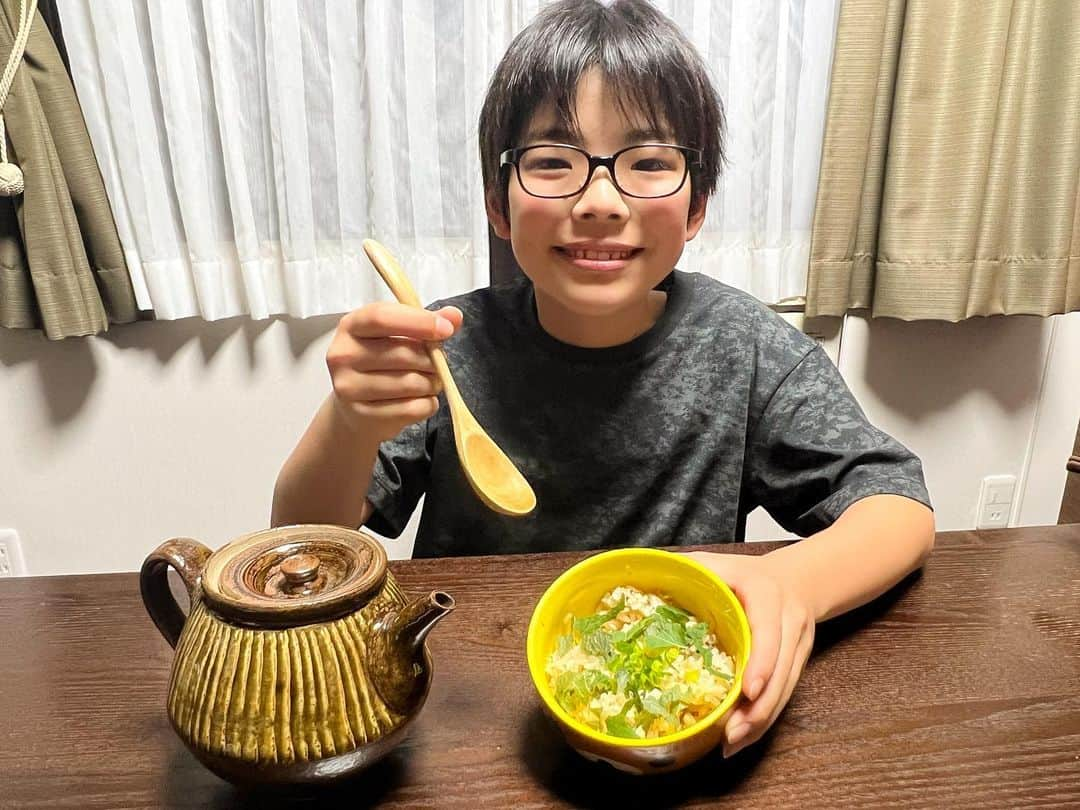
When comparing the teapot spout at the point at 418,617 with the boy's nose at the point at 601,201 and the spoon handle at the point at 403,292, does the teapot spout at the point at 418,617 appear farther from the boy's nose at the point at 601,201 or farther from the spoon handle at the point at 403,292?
the boy's nose at the point at 601,201

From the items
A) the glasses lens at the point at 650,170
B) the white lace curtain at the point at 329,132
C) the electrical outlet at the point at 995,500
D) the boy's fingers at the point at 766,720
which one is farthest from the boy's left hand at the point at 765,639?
the electrical outlet at the point at 995,500

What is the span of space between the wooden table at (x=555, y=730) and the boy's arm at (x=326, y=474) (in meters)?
0.13

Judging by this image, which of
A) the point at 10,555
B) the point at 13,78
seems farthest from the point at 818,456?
the point at 10,555

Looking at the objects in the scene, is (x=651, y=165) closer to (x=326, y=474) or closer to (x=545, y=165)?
(x=545, y=165)

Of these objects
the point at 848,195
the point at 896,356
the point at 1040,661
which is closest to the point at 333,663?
the point at 1040,661

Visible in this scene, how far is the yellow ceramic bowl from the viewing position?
0.48 m

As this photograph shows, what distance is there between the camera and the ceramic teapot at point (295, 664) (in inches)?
17.0

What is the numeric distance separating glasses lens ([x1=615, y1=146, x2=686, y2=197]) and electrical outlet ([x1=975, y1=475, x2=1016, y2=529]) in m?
1.41

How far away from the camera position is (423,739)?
56 centimetres

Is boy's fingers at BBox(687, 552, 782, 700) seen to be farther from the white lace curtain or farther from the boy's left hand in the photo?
the white lace curtain

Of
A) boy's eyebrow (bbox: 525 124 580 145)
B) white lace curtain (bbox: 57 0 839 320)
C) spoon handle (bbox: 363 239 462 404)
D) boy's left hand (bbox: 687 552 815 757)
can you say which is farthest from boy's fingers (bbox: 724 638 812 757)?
white lace curtain (bbox: 57 0 839 320)

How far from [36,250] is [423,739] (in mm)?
1237

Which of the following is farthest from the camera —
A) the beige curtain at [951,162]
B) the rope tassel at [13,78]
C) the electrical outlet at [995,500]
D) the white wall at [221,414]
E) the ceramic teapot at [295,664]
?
the electrical outlet at [995,500]

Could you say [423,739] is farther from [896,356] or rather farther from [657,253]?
[896,356]
